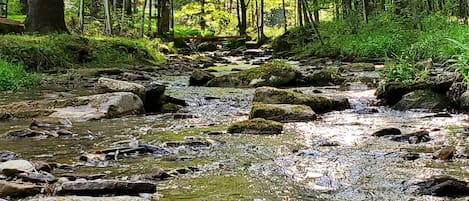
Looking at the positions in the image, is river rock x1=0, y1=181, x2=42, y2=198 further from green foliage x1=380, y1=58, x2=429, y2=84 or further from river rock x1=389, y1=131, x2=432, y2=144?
green foliage x1=380, y1=58, x2=429, y2=84

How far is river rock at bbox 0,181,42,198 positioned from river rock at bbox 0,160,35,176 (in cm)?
36

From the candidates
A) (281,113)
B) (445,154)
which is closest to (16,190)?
(445,154)

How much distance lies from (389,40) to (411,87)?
8336 millimetres

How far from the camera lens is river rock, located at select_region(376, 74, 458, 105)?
7359mm

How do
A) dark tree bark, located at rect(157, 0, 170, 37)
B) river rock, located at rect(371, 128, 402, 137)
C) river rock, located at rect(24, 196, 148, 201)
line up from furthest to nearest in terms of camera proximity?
1. dark tree bark, located at rect(157, 0, 170, 37)
2. river rock, located at rect(371, 128, 402, 137)
3. river rock, located at rect(24, 196, 148, 201)

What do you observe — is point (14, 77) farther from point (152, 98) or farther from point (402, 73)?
point (402, 73)

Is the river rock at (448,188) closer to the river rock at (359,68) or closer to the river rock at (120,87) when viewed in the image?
the river rock at (120,87)

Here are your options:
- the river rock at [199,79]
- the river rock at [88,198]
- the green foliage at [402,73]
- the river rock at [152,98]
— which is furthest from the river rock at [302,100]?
the river rock at [88,198]

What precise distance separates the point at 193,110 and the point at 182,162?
3.57 meters

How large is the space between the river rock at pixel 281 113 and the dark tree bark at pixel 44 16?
943 cm

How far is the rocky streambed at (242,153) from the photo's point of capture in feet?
10.5

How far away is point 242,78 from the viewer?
1108 centimetres

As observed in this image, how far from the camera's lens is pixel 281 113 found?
21.4 feet

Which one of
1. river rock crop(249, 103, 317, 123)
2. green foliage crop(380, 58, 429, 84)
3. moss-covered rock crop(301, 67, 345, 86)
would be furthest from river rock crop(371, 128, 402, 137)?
moss-covered rock crop(301, 67, 345, 86)
